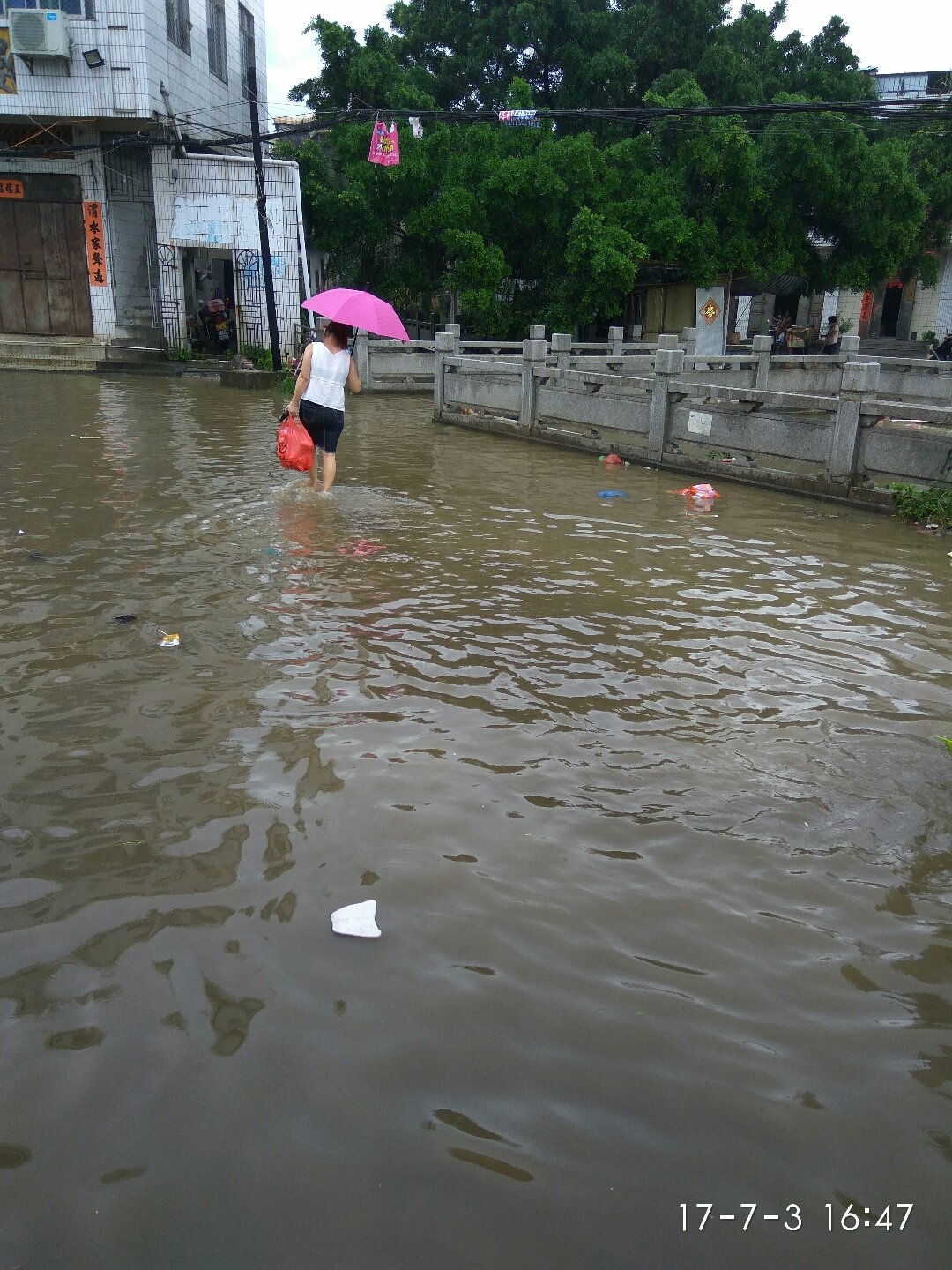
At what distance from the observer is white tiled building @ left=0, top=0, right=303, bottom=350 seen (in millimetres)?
19844

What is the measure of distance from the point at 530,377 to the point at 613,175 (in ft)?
34.6

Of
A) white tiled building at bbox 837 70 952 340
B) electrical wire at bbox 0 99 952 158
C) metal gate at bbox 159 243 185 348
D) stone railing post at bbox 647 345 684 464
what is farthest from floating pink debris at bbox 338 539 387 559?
white tiled building at bbox 837 70 952 340

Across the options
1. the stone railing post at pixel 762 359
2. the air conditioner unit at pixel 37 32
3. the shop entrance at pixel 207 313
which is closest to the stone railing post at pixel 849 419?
the stone railing post at pixel 762 359

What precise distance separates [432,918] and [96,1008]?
986 mm

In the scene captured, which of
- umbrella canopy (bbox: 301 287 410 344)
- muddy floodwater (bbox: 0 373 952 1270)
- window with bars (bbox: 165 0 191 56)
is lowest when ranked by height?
muddy floodwater (bbox: 0 373 952 1270)

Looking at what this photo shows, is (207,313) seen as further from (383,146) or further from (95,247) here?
(383,146)

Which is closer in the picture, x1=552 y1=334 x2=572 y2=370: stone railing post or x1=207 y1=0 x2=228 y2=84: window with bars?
x1=552 y1=334 x2=572 y2=370: stone railing post

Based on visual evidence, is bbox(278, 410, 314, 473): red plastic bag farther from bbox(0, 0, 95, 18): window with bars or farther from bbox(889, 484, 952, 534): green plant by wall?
bbox(0, 0, 95, 18): window with bars

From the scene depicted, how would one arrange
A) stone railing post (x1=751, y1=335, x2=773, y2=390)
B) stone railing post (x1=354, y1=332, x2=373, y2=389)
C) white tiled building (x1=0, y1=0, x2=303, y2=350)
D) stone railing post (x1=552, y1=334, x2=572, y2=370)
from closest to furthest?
stone railing post (x1=552, y1=334, x2=572, y2=370) → stone railing post (x1=751, y1=335, x2=773, y2=390) → white tiled building (x1=0, y1=0, x2=303, y2=350) → stone railing post (x1=354, y1=332, x2=373, y2=389)

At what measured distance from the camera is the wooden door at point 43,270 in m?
21.8

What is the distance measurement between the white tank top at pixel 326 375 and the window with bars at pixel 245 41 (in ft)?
72.5

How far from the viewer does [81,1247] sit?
2.08 meters

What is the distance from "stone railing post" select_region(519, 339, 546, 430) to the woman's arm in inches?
234
